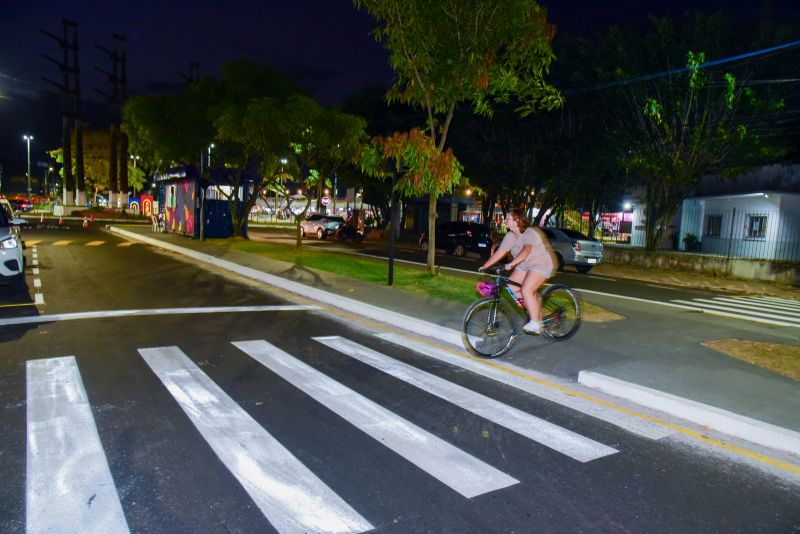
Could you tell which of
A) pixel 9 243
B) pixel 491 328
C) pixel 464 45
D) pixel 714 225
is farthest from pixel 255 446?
pixel 714 225

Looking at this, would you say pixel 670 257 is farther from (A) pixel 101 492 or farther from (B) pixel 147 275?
(A) pixel 101 492

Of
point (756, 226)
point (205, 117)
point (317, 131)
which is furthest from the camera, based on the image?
point (205, 117)

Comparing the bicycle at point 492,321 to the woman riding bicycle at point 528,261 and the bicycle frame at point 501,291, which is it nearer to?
the bicycle frame at point 501,291

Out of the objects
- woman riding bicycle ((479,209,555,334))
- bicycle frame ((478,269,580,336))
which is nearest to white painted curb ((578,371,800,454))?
woman riding bicycle ((479,209,555,334))

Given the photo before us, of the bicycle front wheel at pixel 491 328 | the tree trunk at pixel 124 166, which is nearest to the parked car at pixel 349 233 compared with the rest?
the bicycle front wheel at pixel 491 328

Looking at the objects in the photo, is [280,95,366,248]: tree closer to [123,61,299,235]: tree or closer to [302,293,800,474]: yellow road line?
[123,61,299,235]: tree

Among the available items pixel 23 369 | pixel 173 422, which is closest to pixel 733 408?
pixel 173 422

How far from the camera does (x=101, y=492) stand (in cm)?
357

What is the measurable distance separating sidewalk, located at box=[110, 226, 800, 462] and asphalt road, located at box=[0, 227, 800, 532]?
75cm

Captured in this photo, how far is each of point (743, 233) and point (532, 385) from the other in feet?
69.9

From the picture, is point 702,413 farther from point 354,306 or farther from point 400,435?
point 354,306

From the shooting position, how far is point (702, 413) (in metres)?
5.16

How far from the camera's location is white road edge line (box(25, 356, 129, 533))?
3.26 metres

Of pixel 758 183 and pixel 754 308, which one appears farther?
pixel 758 183
